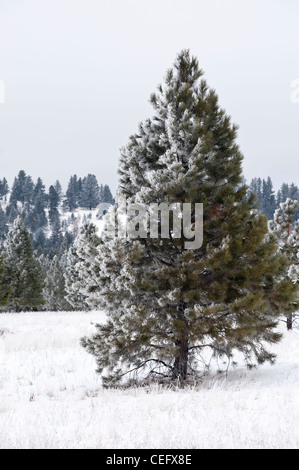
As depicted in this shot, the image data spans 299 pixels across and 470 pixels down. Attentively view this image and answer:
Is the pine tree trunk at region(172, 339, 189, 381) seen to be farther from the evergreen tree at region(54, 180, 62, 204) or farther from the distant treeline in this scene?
the evergreen tree at region(54, 180, 62, 204)

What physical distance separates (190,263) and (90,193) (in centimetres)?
16179

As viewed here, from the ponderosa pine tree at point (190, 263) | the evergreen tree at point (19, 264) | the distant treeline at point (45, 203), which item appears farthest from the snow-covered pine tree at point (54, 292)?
the distant treeline at point (45, 203)

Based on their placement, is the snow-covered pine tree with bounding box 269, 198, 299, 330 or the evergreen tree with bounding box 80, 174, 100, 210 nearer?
the snow-covered pine tree with bounding box 269, 198, 299, 330

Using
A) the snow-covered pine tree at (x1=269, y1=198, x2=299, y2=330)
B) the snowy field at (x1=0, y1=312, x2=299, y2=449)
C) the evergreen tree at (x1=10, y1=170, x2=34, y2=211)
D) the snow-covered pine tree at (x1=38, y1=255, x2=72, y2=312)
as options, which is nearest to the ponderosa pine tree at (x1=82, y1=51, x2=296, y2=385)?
the snowy field at (x1=0, y1=312, x2=299, y2=449)

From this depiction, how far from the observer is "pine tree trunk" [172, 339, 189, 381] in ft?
27.0

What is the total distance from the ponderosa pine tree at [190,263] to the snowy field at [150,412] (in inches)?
35.4

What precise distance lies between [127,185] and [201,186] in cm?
194

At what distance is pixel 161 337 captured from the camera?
25.8 ft

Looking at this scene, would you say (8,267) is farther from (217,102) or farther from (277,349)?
(217,102)

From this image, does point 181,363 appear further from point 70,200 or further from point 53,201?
point 70,200

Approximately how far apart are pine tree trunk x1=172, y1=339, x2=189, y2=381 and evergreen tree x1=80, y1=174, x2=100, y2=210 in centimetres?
15796

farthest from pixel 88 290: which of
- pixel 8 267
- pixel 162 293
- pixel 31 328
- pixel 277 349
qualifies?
pixel 8 267

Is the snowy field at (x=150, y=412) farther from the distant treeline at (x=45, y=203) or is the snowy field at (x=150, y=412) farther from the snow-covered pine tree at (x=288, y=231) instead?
the distant treeline at (x=45, y=203)
